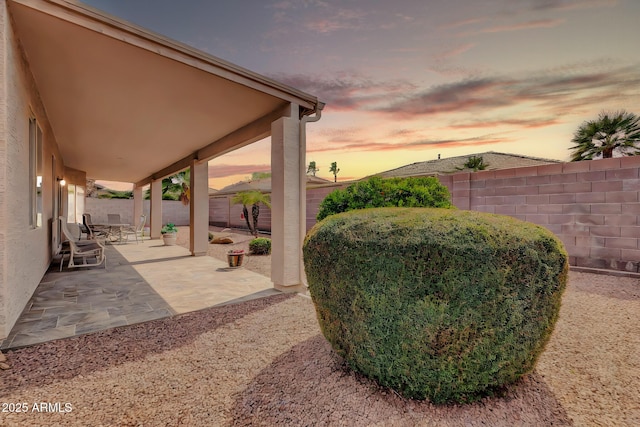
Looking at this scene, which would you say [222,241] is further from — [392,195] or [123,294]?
[392,195]

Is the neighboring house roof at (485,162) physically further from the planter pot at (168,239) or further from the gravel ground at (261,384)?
the gravel ground at (261,384)

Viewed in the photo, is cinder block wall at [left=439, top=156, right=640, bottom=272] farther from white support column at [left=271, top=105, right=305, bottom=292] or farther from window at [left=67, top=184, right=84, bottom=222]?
window at [left=67, top=184, right=84, bottom=222]

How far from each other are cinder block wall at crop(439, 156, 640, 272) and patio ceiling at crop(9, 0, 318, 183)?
473cm

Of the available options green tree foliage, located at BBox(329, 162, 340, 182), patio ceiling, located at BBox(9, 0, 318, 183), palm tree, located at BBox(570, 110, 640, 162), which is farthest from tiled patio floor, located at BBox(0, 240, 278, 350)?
green tree foliage, located at BBox(329, 162, 340, 182)

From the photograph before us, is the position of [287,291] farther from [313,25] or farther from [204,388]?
[313,25]

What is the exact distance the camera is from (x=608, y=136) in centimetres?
887

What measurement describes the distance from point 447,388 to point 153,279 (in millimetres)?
5659

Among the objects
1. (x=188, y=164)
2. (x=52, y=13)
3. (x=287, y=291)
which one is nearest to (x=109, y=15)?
(x=52, y=13)

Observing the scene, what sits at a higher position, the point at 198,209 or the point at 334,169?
the point at 334,169

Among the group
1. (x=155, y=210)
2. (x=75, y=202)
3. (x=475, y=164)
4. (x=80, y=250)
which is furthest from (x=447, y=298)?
(x=75, y=202)

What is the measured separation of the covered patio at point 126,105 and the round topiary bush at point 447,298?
2.91 m

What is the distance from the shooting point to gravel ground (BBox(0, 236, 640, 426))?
179 centimetres

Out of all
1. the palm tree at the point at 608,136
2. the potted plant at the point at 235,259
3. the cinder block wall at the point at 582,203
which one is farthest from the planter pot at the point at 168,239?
the palm tree at the point at 608,136

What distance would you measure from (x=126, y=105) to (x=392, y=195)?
4799mm
